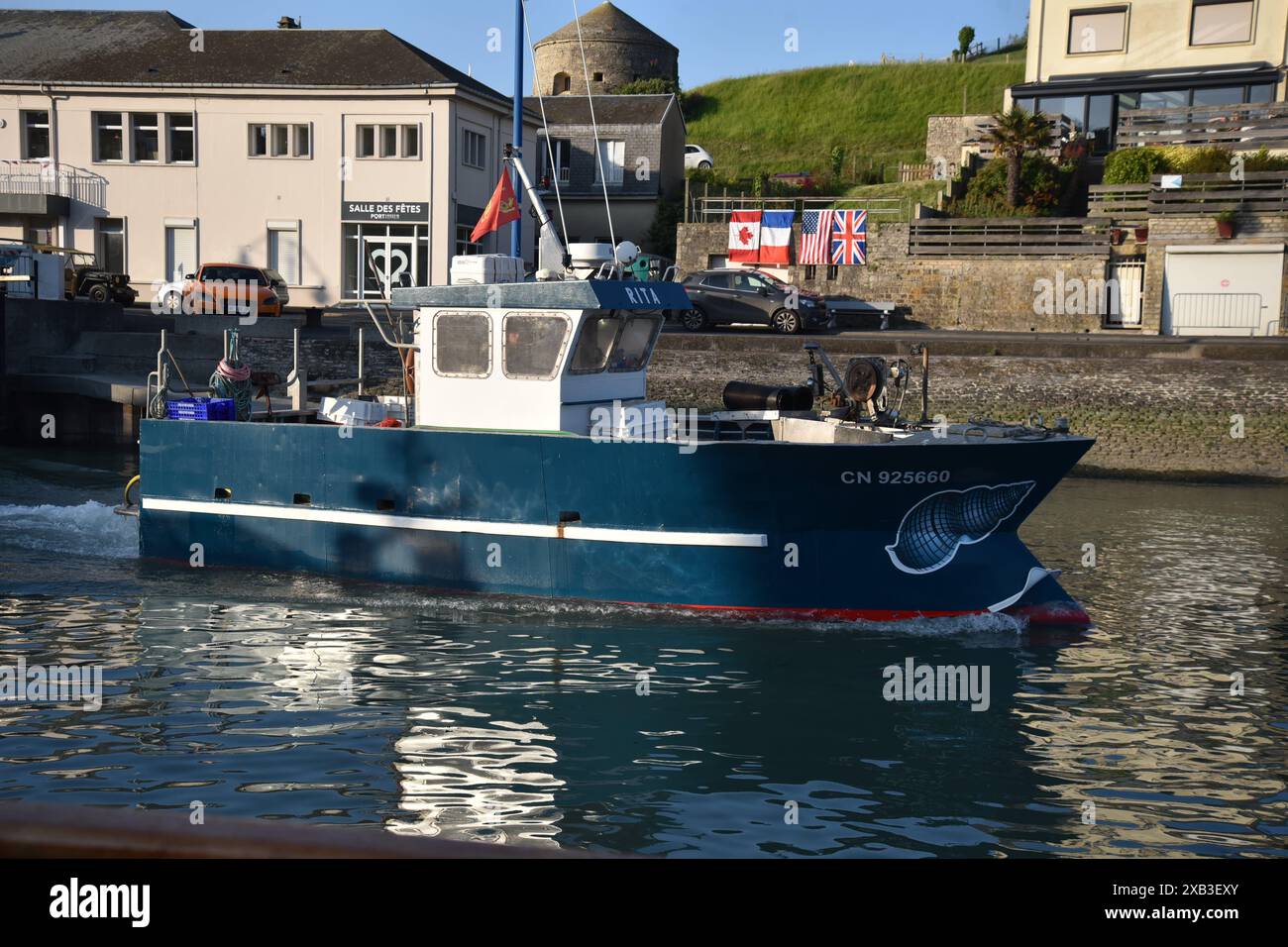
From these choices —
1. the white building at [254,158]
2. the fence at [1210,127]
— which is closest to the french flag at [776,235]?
the white building at [254,158]

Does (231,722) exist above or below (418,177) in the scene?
below

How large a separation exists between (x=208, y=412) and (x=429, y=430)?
3.43m

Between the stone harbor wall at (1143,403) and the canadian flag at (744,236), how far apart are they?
13164 millimetres

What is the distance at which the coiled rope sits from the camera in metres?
15.5

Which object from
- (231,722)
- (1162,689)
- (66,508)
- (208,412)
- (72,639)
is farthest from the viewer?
(66,508)

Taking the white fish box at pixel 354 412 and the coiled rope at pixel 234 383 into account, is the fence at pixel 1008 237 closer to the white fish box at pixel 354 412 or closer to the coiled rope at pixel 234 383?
the white fish box at pixel 354 412

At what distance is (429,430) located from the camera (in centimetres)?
1362

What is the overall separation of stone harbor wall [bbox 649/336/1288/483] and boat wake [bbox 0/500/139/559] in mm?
14618

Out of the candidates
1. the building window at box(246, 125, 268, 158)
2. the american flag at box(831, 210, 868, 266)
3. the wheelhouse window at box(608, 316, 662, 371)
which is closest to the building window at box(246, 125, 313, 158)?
the building window at box(246, 125, 268, 158)

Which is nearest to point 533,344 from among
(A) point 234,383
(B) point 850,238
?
(A) point 234,383

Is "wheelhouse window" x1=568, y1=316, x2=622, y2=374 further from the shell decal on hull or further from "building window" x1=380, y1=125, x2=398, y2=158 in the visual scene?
"building window" x1=380, y1=125, x2=398, y2=158

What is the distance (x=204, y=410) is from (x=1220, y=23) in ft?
131

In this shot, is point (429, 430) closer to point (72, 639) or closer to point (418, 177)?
point (72, 639)
